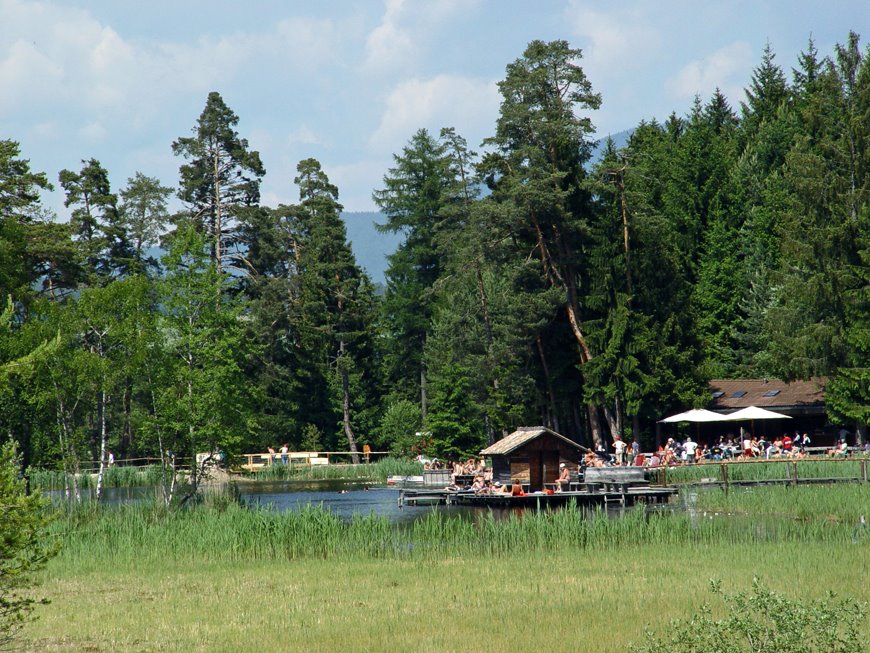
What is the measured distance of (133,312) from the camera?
127ft

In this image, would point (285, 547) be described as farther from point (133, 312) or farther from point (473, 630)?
point (133, 312)

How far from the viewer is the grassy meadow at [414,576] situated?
14047 millimetres

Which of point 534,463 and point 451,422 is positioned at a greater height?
point 451,422

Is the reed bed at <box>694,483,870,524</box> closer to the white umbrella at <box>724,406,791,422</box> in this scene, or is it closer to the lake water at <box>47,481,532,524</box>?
the lake water at <box>47,481,532,524</box>

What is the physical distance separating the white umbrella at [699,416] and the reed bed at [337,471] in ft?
46.1

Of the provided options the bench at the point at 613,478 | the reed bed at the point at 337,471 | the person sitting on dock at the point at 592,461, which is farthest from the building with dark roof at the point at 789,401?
the reed bed at the point at 337,471

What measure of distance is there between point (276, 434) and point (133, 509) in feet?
125

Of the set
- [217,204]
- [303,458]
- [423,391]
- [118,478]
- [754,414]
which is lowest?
[118,478]

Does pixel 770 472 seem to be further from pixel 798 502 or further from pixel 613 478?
pixel 798 502

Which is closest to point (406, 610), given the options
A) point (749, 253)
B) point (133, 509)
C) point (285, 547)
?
point (285, 547)

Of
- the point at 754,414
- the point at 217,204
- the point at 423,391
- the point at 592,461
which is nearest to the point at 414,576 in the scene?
the point at 592,461

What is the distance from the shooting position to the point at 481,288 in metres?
58.7

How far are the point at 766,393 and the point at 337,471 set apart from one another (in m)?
23.2

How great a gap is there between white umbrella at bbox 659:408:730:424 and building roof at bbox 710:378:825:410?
3.48 m
